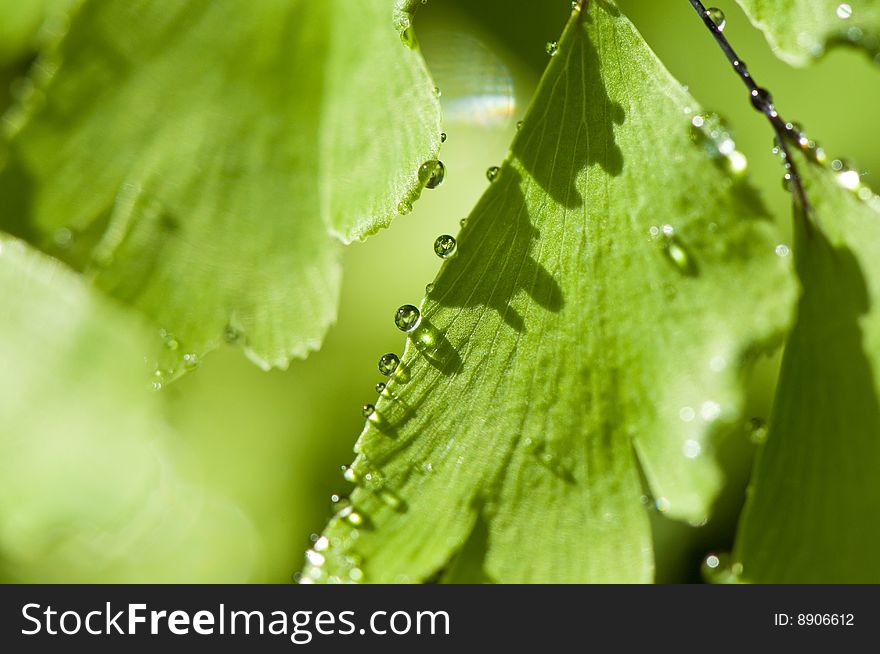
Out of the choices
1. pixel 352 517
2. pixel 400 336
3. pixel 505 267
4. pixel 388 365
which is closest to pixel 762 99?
pixel 505 267

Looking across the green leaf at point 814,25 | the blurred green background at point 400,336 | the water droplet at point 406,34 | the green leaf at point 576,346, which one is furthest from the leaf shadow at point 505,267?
the blurred green background at point 400,336

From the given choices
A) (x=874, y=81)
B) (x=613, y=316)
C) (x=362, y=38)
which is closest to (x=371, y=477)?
(x=613, y=316)

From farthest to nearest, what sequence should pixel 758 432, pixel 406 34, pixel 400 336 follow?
pixel 400 336, pixel 758 432, pixel 406 34

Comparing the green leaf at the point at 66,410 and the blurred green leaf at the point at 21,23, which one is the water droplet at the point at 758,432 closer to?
the green leaf at the point at 66,410

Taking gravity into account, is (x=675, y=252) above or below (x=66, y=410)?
above

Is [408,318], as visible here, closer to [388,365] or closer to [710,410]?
[388,365]
